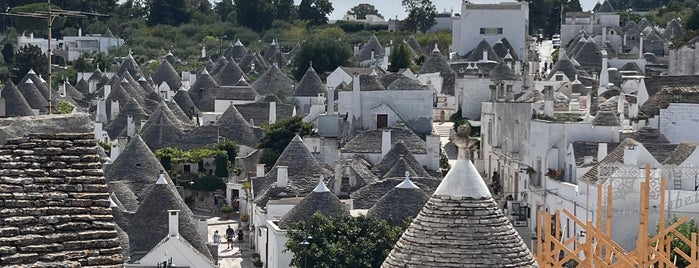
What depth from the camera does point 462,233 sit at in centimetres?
1343

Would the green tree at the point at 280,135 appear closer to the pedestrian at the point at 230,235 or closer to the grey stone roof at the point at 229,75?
the pedestrian at the point at 230,235

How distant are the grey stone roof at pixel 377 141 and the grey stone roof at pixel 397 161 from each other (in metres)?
2.05

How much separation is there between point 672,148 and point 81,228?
30.5 meters

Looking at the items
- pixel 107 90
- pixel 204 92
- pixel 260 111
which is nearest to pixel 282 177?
pixel 260 111

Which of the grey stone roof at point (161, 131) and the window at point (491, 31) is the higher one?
the window at point (491, 31)

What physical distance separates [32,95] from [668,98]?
29941 millimetres

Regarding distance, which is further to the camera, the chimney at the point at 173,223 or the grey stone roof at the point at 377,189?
the grey stone roof at the point at 377,189

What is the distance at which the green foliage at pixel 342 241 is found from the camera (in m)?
34.7

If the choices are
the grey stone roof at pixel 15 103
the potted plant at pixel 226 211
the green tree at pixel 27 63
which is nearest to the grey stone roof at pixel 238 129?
the grey stone roof at pixel 15 103

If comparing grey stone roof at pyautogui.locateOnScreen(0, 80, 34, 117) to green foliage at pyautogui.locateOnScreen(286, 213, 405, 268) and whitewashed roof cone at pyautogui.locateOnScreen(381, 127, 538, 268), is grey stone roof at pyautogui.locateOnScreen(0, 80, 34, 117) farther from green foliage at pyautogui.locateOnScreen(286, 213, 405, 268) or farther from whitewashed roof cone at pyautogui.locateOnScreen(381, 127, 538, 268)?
whitewashed roof cone at pyautogui.locateOnScreen(381, 127, 538, 268)

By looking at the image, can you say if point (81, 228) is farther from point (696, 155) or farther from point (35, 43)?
point (35, 43)

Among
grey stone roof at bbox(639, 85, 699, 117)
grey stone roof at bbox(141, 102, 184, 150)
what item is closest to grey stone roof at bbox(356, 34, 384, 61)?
grey stone roof at bbox(141, 102, 184, 150)

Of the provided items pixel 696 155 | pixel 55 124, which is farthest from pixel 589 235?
pixel 696 155

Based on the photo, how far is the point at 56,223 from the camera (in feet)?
39.7
